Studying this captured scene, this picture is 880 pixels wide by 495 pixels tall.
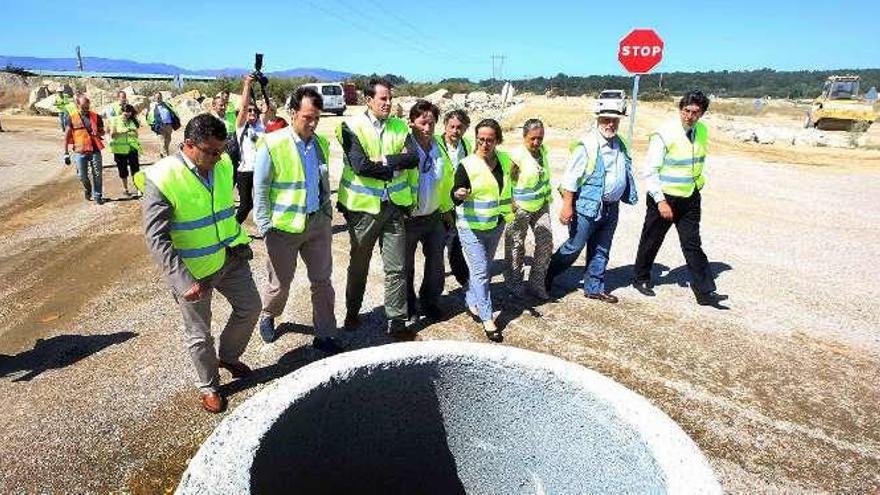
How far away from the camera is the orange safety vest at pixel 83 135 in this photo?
8.70m

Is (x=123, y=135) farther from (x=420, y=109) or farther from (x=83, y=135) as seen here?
(x=420, y=109)

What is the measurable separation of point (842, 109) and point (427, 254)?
24720mm

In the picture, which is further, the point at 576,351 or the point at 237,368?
the point at 576,351

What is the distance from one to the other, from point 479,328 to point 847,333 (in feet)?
10.3

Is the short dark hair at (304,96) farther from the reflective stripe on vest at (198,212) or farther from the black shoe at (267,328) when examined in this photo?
the black shoe at (267,328)

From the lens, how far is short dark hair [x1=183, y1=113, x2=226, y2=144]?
310 cm

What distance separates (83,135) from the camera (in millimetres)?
8773

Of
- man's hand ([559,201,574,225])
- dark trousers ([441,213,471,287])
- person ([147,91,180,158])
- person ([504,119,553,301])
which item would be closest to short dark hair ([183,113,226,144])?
person ([504,119,553,301])

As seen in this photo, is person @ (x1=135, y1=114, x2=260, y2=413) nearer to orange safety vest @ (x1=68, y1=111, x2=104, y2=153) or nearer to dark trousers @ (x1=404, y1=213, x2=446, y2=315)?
dark trousers @ (x1=404, y1=213, x2=446, y2=315)

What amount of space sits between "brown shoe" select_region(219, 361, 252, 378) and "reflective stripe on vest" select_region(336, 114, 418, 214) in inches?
52.6

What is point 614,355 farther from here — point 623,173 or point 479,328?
point 623,173

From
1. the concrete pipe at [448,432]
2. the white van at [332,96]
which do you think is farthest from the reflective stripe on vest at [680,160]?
the white van at [332,96]

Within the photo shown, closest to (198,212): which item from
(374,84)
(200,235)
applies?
(200,235)

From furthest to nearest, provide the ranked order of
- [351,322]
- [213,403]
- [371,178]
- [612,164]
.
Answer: [612,164], [351,322], [371,178], [213,403]
